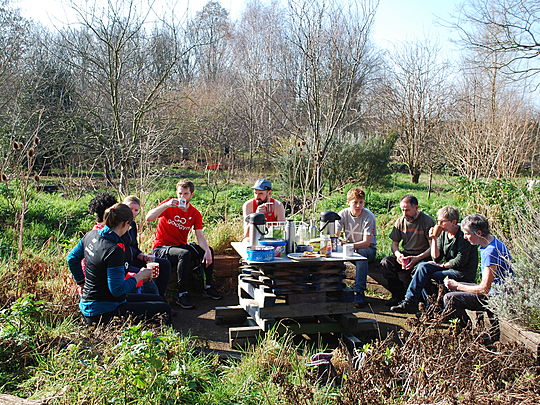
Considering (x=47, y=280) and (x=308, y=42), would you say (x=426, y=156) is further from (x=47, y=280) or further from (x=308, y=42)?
(x=47, y=280)

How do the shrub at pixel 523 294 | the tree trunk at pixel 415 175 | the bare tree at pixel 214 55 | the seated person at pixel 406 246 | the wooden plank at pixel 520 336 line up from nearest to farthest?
the wooden plank at pixel 520 336 < the shrub at pixel 523 294 < the seated person at pixel 406 246 < the tree trunk at pixel 415 175 < the bare tree at pixel 214 55

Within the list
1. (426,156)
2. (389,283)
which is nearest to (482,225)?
(389,283)

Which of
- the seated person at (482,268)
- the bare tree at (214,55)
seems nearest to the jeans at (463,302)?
Result: the seated person at (482,268)

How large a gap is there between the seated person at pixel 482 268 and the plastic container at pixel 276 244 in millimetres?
1474

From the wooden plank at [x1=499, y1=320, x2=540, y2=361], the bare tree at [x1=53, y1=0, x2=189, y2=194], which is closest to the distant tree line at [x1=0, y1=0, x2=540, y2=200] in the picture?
the bare tree at [x1=53, y1=0, x2=189, y2=194]

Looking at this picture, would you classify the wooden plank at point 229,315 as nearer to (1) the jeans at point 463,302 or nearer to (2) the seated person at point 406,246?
(2) the seated person at point 406,246

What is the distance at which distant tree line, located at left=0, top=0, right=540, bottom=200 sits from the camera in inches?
310

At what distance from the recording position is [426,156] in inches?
694

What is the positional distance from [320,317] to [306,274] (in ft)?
2.06

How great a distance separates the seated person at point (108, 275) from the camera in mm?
3438

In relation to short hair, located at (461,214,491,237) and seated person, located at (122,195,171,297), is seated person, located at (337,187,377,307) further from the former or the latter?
seated person, located at (122,195,171,297)

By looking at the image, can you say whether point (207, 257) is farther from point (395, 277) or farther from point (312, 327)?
point (395, 277)

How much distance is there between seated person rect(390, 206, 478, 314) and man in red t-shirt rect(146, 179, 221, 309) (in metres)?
2.13

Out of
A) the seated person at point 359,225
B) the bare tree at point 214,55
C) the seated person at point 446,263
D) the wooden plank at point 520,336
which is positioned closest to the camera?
the wooden plank at point 520,336
